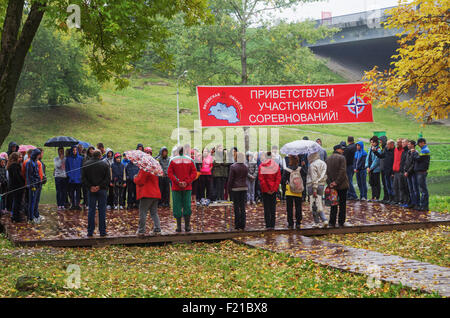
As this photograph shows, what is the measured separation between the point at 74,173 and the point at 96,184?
531 cm

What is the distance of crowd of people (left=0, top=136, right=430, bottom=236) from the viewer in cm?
1356

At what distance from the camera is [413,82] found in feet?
39.3

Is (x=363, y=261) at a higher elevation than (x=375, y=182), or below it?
below

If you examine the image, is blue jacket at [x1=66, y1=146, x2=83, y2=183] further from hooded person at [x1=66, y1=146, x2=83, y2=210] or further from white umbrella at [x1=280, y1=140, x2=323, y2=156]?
white umbrella at [x1=280, y1=140, x2=323, y2=156]

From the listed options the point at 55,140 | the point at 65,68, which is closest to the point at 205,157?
the point at 55,140

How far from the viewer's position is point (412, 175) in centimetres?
1692

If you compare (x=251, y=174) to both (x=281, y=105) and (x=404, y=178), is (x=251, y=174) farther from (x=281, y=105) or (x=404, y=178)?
(x=404, y=178)

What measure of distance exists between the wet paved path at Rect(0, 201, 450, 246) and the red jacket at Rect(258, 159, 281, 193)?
104 centimetres

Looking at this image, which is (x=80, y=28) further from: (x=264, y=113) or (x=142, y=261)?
(x=264, y=113)

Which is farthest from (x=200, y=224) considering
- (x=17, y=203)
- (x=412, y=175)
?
(x=412, y=175)

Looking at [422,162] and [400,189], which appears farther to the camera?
[400,189]

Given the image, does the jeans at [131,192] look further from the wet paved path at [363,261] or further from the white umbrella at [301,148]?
the wet paved path at [363,261]

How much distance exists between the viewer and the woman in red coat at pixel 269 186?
14188 millimetres
